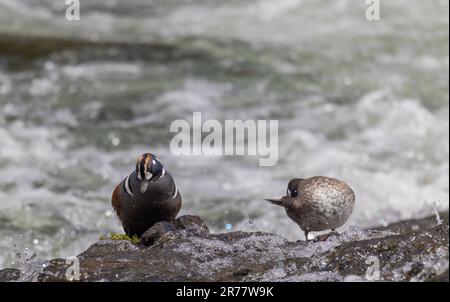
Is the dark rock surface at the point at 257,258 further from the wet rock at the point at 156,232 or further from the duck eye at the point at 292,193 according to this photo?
the duck eye at the point at 292,193

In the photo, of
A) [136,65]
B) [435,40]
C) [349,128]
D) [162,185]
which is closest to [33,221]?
[162,185]

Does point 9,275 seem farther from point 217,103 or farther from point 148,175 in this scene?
point 217,103

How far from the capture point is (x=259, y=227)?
7.37m

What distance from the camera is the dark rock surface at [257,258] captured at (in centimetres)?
421

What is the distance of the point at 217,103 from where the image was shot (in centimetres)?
1188

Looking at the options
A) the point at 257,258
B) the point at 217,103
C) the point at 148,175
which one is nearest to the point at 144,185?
the point at 148,175

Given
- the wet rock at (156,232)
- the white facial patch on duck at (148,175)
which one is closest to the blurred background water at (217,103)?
the wet rock at (156,232)

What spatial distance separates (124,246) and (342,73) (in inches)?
336

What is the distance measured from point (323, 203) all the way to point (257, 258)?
0.73 metres

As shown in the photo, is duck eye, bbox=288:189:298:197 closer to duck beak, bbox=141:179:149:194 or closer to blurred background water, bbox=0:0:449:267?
duck beak, bbox=141:179:149:194

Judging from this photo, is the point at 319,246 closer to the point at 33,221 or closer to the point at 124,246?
the point at 124,246

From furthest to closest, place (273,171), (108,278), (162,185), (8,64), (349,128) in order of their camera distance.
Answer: (8,64) → (349,128) → (273,171) → (162,185) → (108,278)

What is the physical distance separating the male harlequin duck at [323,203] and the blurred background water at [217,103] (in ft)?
5.78

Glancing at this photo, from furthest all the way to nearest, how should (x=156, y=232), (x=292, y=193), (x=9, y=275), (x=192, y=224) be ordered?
(x=292, y=193)
(x=192, y=224)
(x=156, y=232)
(x=9, y=275)
